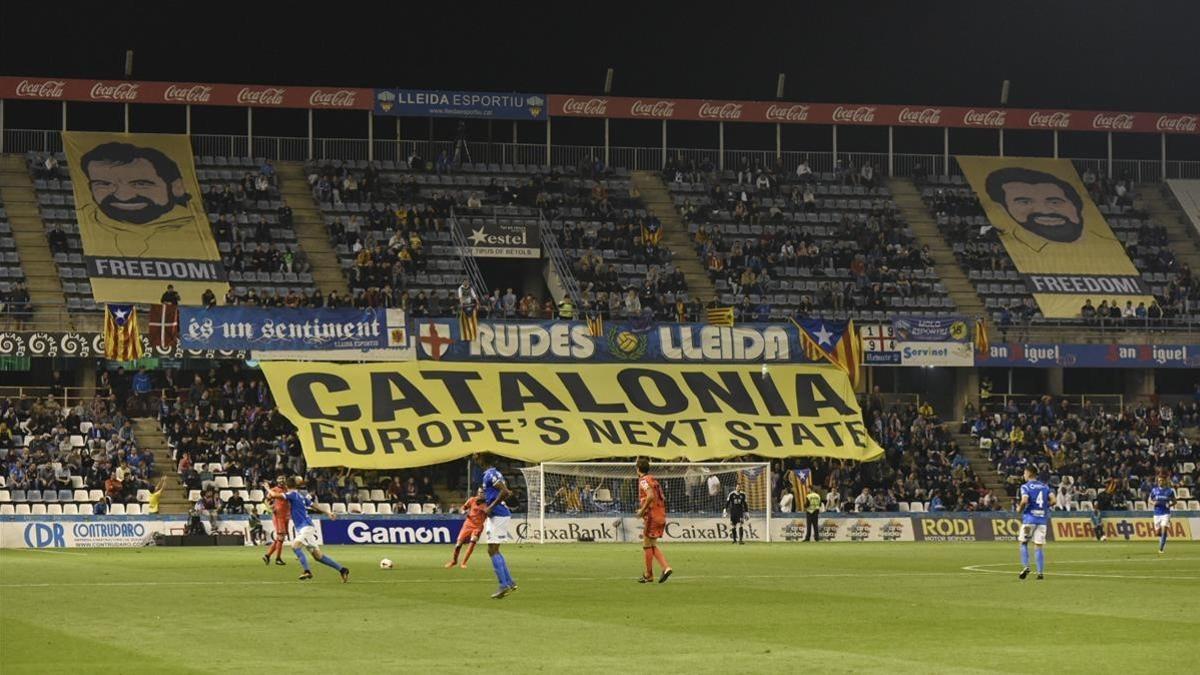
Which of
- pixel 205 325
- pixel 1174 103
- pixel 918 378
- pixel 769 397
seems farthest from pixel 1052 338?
pixel 205 325

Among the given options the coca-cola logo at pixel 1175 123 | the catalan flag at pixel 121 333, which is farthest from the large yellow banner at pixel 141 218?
the coca-cola logo at pixel 1175 123

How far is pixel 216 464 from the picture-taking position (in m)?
58.2

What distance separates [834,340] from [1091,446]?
10675 mm

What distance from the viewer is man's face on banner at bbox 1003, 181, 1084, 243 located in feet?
263

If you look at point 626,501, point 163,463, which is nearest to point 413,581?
point 626,501

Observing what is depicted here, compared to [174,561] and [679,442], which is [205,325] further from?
[174,561]

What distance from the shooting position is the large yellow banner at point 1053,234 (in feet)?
252

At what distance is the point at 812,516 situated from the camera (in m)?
57.6

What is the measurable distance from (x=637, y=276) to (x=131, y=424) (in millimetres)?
21556

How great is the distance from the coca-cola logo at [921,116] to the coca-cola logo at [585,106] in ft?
44.9

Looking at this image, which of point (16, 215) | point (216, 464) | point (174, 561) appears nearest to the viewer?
point (174, 561)

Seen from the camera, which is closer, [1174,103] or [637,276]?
[637,276]

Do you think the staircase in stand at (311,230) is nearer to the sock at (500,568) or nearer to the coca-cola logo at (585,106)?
the coca-cola logo at (585,106)

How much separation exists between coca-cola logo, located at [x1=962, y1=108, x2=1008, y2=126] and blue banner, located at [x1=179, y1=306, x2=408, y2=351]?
103 ft
